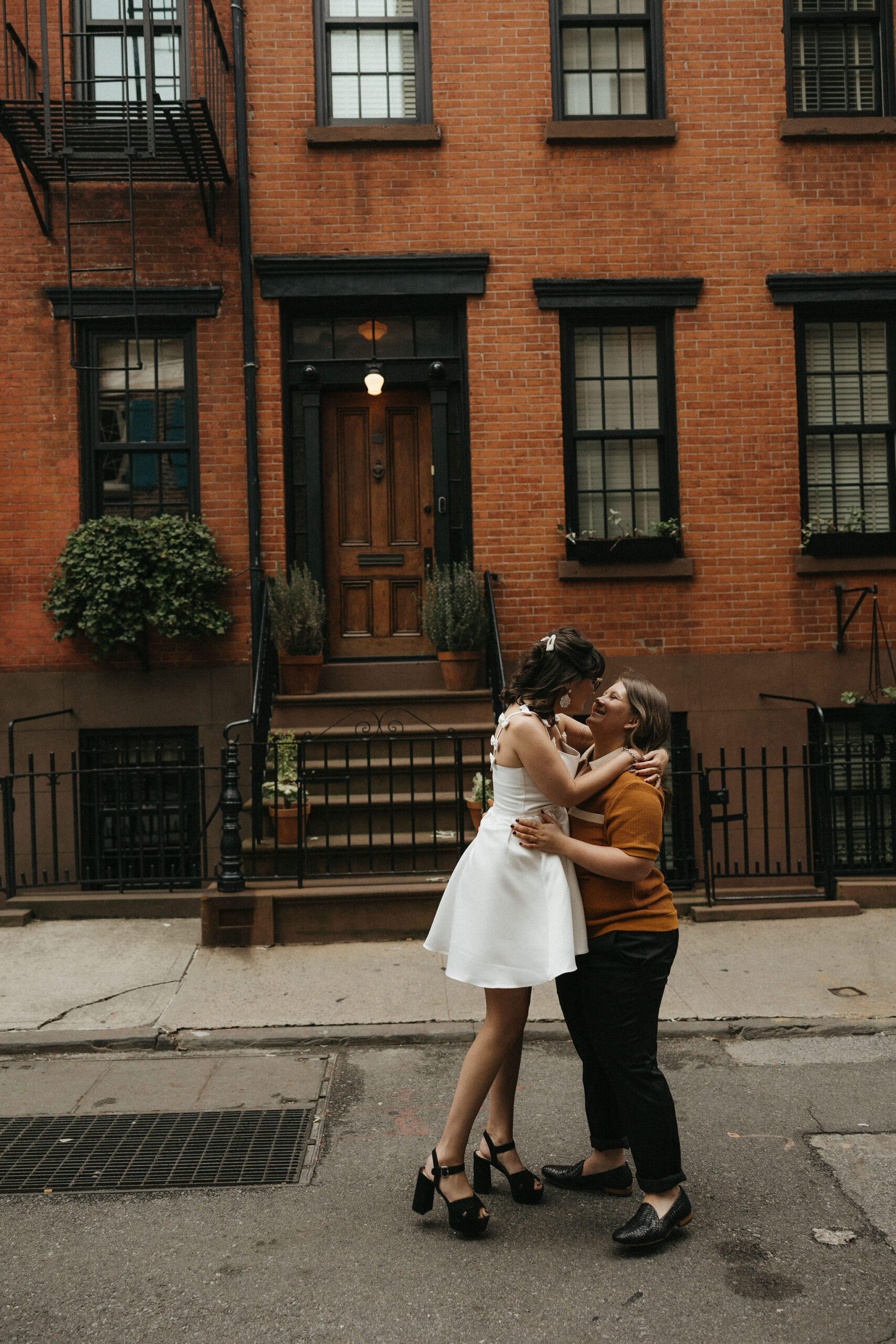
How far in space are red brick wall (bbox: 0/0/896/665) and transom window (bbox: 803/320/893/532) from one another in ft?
1.17

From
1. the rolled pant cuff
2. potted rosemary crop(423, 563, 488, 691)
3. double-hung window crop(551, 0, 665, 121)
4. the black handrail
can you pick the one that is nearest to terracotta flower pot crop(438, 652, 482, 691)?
potted rosemary crop(423, 563, 488, 691)

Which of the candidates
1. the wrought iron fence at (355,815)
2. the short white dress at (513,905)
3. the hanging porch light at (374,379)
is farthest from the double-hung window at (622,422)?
the short white dress at (513,905)

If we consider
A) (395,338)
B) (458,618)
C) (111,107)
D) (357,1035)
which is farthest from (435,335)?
(357,1035)

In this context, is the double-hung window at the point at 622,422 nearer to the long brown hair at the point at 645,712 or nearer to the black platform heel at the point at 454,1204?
the long brown hair at the point at 645,712

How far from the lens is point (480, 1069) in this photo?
144 inches

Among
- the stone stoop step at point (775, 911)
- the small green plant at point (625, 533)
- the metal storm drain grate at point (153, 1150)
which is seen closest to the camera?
the metal storm drain grate at point (153, 1150)

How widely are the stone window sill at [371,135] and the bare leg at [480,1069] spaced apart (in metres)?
8.16

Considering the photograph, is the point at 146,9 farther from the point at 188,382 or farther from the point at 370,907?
the point at 370,907

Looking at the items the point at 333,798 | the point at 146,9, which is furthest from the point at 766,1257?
the point at 146,9

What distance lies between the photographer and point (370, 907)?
7.20 m

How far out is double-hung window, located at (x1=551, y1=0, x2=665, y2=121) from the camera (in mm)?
9797

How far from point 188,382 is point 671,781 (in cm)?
551

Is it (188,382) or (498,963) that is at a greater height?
(188,382)

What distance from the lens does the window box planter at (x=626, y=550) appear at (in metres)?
9.57
